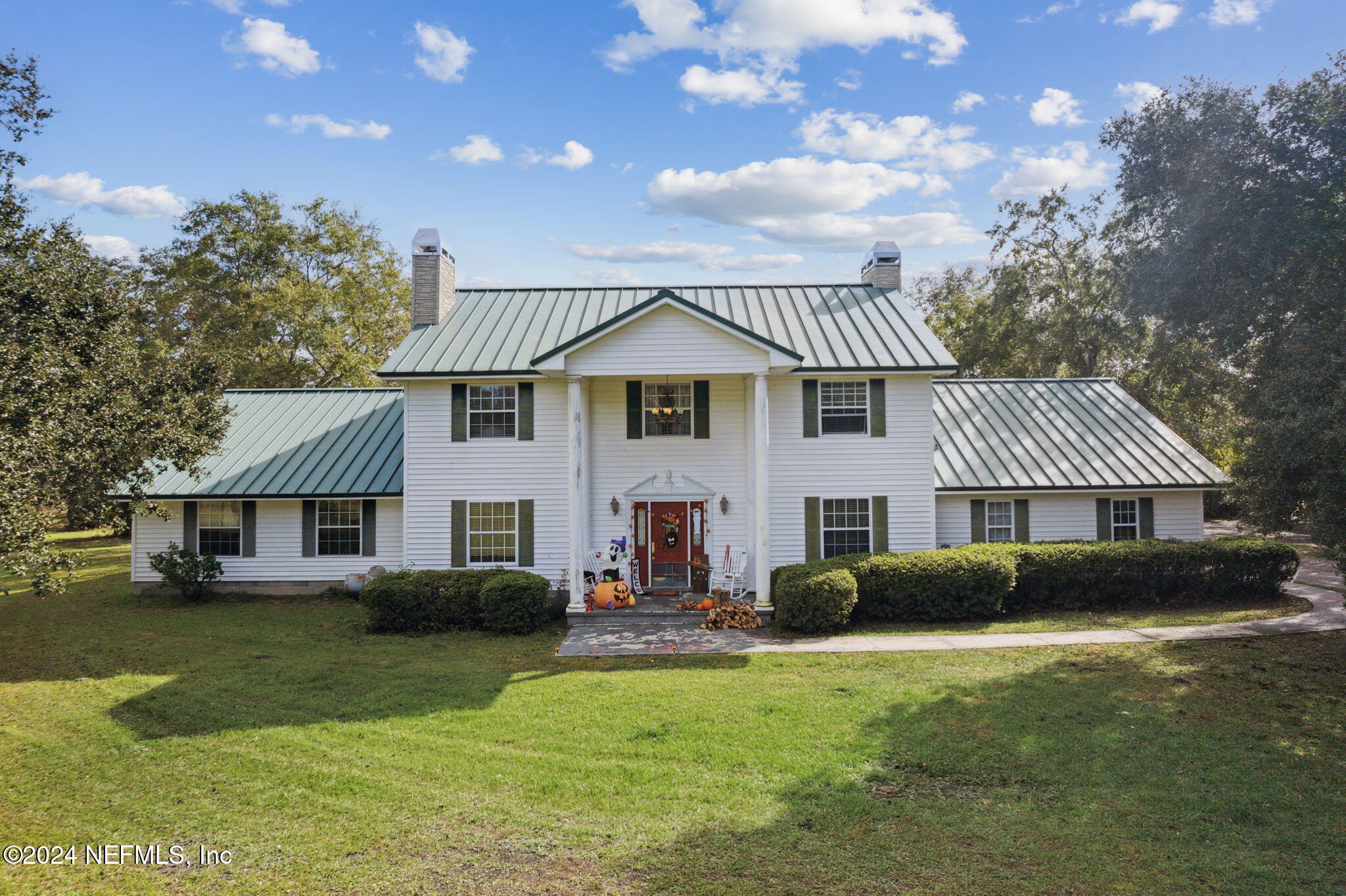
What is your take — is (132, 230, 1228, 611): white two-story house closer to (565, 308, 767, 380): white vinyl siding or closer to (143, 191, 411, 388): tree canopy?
(565, 308, 767, 380): white vinyl siding

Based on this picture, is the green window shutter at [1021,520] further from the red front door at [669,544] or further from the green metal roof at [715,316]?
the red front door at [669,544]

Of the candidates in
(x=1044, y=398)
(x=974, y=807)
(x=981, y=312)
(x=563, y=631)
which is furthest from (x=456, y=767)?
(x=981, y=312)

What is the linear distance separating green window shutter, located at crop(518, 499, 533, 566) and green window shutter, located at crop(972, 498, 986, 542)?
36.7 feet

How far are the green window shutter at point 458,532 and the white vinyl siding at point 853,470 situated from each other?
24.5ft

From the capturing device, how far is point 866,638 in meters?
14.4

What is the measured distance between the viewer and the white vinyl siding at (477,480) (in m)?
17.6

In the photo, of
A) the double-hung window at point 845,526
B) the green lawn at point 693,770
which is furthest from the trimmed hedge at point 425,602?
the double-hung window at point 845,526

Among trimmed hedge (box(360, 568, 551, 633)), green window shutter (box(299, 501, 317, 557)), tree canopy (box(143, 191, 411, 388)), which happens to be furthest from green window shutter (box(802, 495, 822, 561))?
tree canopy (box(143, 191, 411, 388))

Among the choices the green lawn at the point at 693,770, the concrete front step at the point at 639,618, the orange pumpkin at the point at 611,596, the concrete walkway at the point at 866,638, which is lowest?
the green lawn at the point at 693,770

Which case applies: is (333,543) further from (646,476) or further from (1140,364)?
(1140,364)

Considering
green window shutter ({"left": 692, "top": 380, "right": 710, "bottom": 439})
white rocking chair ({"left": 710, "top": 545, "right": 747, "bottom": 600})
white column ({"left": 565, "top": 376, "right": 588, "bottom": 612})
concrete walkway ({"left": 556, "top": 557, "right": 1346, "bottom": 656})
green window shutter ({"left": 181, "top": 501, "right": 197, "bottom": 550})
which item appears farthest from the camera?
green window shutter ({"left": 181, "top": 501, "right": 197, "bottom": 550})

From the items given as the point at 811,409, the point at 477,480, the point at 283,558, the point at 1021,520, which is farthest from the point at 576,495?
the point at 1021,520

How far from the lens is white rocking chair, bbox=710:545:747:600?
1708 cm

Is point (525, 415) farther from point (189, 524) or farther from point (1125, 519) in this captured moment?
point (1125, 519)
